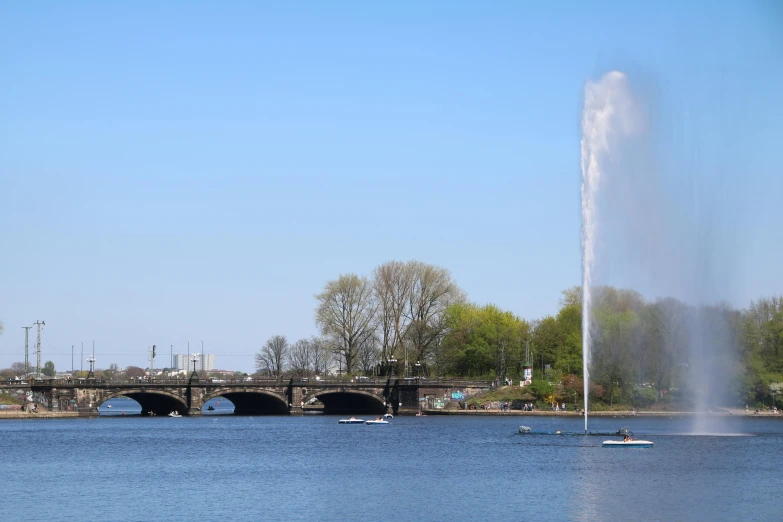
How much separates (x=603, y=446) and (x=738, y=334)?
3363 cm

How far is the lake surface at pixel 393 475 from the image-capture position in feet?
136

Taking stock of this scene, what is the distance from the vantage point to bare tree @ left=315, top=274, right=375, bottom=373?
128 meters

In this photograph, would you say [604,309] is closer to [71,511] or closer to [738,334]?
[738,334]

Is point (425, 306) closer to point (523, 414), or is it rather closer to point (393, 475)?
point (523, 414)

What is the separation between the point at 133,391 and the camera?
337 feet

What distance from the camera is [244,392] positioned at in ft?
359

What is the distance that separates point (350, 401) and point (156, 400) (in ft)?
73.4

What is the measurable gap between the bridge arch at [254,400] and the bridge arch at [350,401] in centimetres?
389

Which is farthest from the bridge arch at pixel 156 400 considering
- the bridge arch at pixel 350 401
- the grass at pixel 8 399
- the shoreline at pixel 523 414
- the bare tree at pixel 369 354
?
the bare tree at pixel 369 354

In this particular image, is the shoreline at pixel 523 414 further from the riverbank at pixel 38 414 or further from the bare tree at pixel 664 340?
the bare tree at pixel 664 340

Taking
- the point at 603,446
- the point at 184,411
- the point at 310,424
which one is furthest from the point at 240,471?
the point at 184,411

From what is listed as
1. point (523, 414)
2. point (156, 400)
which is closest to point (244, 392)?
point (156, 400)

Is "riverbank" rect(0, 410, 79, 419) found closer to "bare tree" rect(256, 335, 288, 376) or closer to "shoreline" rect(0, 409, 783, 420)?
"shoreline" rect(0, 409, 783, 420)

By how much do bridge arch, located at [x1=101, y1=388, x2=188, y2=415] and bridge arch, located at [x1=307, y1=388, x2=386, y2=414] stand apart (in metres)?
14.0
